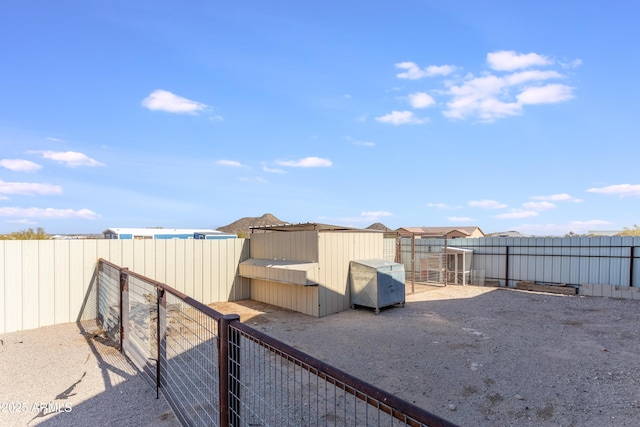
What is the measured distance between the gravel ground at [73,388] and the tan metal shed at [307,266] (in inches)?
152

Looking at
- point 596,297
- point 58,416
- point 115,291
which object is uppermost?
point 115,291

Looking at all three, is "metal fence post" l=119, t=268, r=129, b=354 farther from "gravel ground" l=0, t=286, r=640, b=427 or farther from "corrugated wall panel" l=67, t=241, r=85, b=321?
"corrugated wall panel" l=67, t=241, r=85, b=321

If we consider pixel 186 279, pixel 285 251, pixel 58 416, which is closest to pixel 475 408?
pixel 58 416

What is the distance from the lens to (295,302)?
868 cm

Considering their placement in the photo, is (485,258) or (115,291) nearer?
(115,291)

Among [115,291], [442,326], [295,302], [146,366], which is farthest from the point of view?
[295,302]

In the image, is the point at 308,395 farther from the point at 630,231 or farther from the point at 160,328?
the point at 630,231

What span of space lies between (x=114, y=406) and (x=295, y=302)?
533 centimetres

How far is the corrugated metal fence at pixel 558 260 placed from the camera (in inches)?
435

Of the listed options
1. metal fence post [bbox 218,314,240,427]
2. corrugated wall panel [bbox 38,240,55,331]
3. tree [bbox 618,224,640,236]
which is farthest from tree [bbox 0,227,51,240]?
tree [bbox 618,224,640,236]

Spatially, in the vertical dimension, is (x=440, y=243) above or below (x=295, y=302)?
above

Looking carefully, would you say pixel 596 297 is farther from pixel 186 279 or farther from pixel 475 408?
pixel 186 279

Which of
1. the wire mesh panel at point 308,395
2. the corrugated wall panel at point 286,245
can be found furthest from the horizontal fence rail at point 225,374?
the corrugated wall panel at point 286,245

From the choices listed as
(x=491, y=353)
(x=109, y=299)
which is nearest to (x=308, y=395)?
(x=491, y=353)
